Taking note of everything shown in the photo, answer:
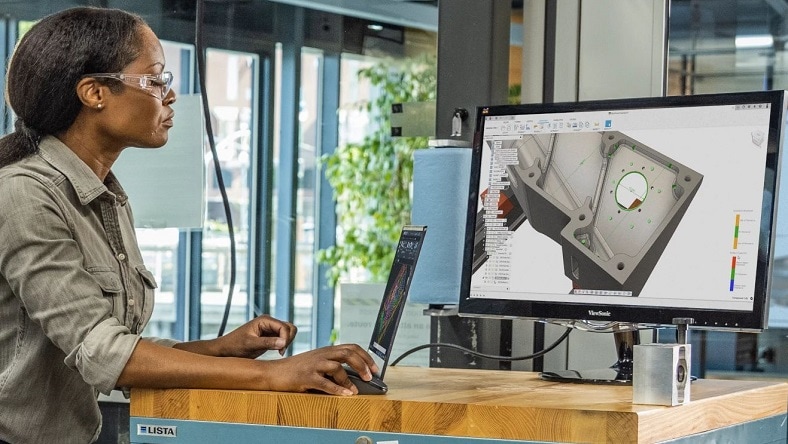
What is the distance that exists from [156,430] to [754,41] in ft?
4.36

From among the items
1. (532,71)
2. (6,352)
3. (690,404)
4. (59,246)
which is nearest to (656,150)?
(690,404)

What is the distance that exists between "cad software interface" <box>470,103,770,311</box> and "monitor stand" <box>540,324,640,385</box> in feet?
0.42

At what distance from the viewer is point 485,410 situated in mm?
1493

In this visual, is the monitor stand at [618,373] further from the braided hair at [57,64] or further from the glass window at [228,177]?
the glass window at [228,177]

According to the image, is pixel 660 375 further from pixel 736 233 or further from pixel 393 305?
pixel 393 305

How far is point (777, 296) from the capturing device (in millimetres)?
2193

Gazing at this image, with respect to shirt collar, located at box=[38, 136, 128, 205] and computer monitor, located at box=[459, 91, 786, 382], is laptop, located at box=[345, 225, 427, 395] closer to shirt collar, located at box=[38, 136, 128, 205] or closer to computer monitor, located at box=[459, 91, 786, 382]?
computer monitor, located at box=[459, 91, 786, 382]

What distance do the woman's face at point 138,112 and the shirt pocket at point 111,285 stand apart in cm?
23

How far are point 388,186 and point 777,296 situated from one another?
3.02 ft

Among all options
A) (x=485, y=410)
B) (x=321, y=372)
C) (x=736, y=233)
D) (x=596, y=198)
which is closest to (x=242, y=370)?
(x=321, y=372)

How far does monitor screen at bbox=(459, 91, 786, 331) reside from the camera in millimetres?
1700

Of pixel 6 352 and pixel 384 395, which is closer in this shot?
pixel 384 395

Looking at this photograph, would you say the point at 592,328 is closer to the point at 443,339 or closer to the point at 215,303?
Answer: the point at 443,339

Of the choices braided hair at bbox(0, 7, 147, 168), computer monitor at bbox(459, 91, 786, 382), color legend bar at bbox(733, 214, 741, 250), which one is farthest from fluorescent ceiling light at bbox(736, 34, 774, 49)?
braided hair at bbox(0, 7, 147, 168)
